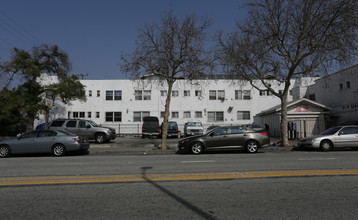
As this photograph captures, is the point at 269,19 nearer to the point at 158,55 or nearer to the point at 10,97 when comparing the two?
the point at 158,55

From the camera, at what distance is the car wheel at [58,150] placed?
14.1 m

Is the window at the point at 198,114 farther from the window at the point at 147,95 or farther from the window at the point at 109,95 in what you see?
the window at the point at 109,95

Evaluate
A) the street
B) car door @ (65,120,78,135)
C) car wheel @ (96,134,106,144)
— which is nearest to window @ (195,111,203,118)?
car wheel @ (96,134,106,144)

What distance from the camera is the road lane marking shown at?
6.91 meters

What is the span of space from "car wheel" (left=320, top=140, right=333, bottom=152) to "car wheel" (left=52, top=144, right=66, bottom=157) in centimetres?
1384

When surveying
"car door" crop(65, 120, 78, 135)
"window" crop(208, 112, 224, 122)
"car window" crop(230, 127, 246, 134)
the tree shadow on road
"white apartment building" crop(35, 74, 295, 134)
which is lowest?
the tree shadow on road

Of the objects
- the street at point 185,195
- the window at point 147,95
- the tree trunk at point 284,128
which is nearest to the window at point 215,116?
the window at point 147,95

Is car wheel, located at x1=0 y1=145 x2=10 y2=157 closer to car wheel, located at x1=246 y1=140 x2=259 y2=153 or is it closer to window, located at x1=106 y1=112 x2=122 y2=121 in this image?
car wheel, located at x1=246 y1=140 x2=259 y2=153

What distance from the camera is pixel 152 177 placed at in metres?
7.38

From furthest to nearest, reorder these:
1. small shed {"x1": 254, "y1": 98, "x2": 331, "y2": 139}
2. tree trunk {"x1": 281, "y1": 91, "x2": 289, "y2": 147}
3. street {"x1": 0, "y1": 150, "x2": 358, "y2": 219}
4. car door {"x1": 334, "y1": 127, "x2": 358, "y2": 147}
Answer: small shed {"x1": 254, "y1": 98, "x2": 331, "y2": 139}
tree trunk {"x1": 281, "y1": 91, "x2": 289, "y2": 147}
car door {"x1": 334, "y1": 127, "x2": 358, "y2": 147}
street {"x1": 0, "y1": 150, "x2": 358, "y2": 219}

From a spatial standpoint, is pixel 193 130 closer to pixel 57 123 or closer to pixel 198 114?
pixel 198 114

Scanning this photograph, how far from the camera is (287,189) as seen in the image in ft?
18.9

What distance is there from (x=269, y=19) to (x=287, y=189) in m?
13.1

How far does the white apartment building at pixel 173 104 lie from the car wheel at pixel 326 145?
2137 centimetres
